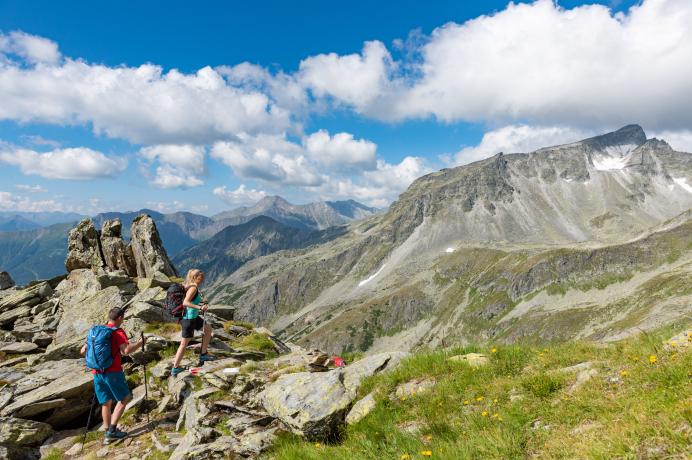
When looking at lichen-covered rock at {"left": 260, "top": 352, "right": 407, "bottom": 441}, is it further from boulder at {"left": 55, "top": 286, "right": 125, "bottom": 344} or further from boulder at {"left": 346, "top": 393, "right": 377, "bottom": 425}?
boulder at {"left": 55, "top": 286, "right": 125, "bottom": 344}

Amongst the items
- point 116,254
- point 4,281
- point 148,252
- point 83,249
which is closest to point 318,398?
point 148,252

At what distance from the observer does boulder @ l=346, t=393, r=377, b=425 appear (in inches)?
344

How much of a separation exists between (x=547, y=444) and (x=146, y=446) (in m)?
11.1

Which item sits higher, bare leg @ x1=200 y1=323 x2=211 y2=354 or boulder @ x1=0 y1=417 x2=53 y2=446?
bare leg @ x1=200 y1=323 x2=211 y2=354

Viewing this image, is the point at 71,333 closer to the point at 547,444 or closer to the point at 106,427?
the point at 106,427

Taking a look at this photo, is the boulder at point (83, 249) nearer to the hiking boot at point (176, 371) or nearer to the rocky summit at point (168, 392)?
the rocky summit at point (168, 392)

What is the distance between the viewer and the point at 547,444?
567 cm

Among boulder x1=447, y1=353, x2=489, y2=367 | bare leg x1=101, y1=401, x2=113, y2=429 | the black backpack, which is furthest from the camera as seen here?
the black backpack

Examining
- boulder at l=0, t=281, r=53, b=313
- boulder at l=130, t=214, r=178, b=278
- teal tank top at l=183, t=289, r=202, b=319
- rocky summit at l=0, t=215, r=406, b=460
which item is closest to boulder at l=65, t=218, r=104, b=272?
boulder at l=130, t=214, r=178, b=278

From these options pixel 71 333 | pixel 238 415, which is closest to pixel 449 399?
pixel 238 415

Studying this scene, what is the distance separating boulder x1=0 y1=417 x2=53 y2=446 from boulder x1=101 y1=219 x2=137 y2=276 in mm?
32917

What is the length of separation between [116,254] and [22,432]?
1410 inches

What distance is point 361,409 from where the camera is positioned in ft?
29.5

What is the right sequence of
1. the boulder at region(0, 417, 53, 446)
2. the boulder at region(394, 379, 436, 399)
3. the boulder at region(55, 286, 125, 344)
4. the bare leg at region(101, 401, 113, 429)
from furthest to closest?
the boulder at region(55, 286, 125, 344)
the bare leg at region(101, 401, 113, 429)
the boulder at region(0, 417, 53, 446)
the boulder at region(394, 379, 436, 399)
